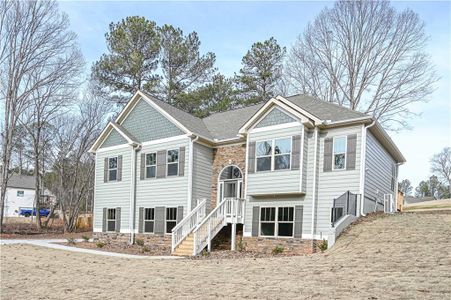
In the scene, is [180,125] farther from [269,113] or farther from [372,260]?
[372,260]

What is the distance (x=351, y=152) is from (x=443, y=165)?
2385 inches

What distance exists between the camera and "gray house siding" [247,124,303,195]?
1427 cm

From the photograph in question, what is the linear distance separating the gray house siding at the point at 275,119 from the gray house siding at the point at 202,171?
10.6 feet

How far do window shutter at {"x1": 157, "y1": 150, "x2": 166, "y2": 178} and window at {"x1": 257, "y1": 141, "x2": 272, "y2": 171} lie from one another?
4.89 metres

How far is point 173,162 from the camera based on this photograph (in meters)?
17.7

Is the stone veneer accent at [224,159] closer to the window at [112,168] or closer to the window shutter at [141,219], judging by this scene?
the window shutter at [141,219]

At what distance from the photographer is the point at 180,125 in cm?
1745

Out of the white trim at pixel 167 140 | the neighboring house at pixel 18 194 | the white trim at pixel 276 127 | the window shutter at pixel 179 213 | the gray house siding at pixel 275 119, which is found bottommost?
the neighboring house at pixel 18 194

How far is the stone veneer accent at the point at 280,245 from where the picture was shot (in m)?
13.7

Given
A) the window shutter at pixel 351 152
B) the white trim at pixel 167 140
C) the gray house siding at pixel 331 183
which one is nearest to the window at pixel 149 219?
the white trim at pixel 167 140

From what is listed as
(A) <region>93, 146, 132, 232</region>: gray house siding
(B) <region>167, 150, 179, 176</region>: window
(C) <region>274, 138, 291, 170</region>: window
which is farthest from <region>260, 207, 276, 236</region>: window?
(A) <region>93, 146, 132, 232</region>: gray house siding

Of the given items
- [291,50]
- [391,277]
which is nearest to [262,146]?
[391,277]

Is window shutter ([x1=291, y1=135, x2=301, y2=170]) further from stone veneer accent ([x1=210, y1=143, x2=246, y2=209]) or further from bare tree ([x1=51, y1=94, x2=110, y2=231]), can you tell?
bare tree ([x1=51, y1=94, x2=110, y2=231])

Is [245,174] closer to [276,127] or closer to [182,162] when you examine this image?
[276,127]
